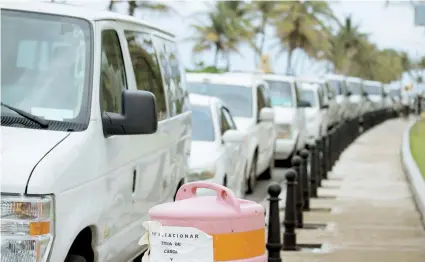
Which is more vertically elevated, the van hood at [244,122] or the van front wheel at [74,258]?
the van front wheel at [74,258]

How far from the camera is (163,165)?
25.5 ft

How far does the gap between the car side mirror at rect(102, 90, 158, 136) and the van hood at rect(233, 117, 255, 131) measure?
10.1 metres

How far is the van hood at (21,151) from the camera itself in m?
5.13

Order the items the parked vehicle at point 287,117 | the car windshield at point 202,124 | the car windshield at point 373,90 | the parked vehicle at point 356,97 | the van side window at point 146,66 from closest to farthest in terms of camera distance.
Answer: the van side window at point 146,66 < the car windshield at point 202,124 < the parked vehicle at point 287,117 < the parked vehicle at point 356,97 < the car windshield at point 373,90

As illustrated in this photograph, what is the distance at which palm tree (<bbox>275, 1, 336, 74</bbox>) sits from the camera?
3329 inches

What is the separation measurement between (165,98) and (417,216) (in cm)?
642

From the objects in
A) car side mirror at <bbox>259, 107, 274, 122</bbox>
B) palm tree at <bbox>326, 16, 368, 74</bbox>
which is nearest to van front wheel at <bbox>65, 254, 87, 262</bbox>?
car side mirror at <bbox>259, 107, 274, 122</bbox>

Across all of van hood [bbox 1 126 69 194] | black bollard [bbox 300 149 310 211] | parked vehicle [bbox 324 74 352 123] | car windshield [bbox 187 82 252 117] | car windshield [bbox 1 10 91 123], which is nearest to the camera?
van hood [bbox 1 126 69 194]

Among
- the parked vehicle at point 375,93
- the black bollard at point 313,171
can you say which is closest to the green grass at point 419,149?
the black bollard at point 313,171

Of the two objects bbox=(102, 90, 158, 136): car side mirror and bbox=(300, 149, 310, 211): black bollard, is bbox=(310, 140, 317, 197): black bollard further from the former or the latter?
bbox=(102, 90, 158, 136): car side mirror

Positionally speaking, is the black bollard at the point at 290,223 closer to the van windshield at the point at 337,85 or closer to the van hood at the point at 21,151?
the van hood at the point at 21,151

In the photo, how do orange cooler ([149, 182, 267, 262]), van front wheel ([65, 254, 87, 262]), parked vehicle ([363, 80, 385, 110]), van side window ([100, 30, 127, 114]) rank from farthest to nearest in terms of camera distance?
parked vehicle ([363, 80, 385, 110]) → van side window ([100, 30, 127, 114]) → van front wheel ([65, 254, 87, 262]) → orange cooler ([149, 182, 267, 262])

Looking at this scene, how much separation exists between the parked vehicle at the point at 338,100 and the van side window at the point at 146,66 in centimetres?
2772

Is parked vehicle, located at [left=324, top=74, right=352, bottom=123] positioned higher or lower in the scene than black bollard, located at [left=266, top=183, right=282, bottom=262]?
lower
